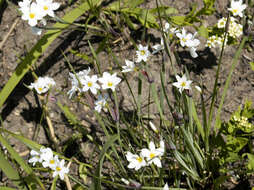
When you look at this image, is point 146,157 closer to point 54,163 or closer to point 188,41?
point 54,163

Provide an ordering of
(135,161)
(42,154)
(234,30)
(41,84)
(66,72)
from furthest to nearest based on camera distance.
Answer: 1. (66,72)
2. (234,30)
3. (41,84)
4. (42,154)
5. (135,161)

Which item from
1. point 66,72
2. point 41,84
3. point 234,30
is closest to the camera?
point 41,84

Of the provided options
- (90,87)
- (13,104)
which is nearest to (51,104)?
(13,104)

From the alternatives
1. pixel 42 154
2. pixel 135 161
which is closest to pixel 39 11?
pixel 42 154

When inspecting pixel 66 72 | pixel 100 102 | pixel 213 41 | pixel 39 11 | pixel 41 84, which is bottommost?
pixel 100 102

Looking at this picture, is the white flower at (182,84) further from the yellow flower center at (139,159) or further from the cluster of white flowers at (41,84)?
the cluster of white flowers at (41,84)

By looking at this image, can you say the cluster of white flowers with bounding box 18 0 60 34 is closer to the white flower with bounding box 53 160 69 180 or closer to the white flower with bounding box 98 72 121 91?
the white flower with bounding box 98 72 121 91

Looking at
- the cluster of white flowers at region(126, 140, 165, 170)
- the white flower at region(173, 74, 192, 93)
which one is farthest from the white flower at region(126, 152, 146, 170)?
the white flower at region(173, 74, 192, 93)

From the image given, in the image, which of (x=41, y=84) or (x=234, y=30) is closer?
(x=41, y=84)
